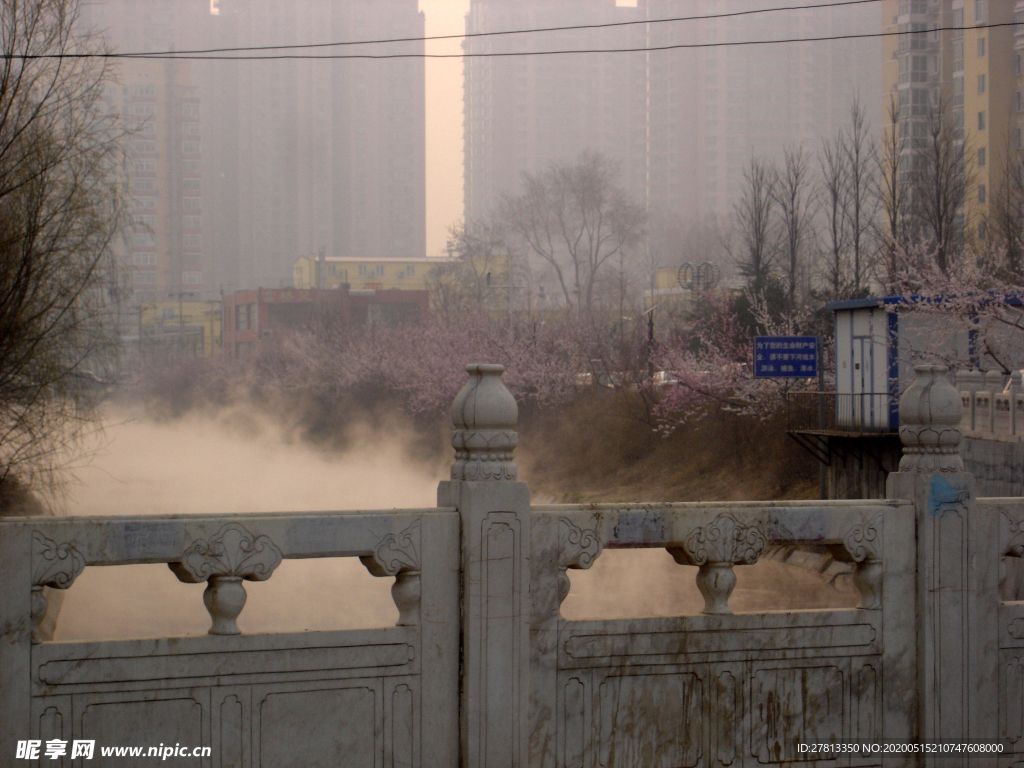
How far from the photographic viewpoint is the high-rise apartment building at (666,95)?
301 feet

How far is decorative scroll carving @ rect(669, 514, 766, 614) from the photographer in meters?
4.42

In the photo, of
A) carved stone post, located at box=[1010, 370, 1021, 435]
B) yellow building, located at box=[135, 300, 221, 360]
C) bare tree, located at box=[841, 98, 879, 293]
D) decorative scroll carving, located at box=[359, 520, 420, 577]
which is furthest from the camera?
yellow building, located at box=[135, 300, 221, 360]

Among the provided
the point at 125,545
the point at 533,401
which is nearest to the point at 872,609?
the point at 125,545

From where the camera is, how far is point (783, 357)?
62.7ft

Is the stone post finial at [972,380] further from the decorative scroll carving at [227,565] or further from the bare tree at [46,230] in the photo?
the decorative scroll carving at [227,565]

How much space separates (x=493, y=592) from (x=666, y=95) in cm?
9443

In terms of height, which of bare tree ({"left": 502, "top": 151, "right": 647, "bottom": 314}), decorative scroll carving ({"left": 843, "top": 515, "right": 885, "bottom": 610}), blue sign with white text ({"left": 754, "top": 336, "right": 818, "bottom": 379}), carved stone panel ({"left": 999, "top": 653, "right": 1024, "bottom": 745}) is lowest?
carved stone panel ({"left": 999, "top": 653, "right": 1024, "bottom": 745})

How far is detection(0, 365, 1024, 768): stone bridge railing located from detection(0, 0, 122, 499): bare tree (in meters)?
6.35

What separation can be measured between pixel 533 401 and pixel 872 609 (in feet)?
88.1

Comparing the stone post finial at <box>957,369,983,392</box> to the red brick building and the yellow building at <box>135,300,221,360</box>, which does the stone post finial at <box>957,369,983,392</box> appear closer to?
the red brick building

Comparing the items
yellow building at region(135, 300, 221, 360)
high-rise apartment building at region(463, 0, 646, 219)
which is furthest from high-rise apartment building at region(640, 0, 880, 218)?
yellow building at region(135, 300, 221, 360)

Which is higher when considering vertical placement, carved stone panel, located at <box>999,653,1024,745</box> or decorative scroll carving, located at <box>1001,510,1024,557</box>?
decorative scroll carving, located at <box>1001,510,1024,557</box>

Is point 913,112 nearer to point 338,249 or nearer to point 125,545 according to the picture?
point 125,545

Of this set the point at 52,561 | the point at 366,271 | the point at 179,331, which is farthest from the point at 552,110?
the point at 52,561
